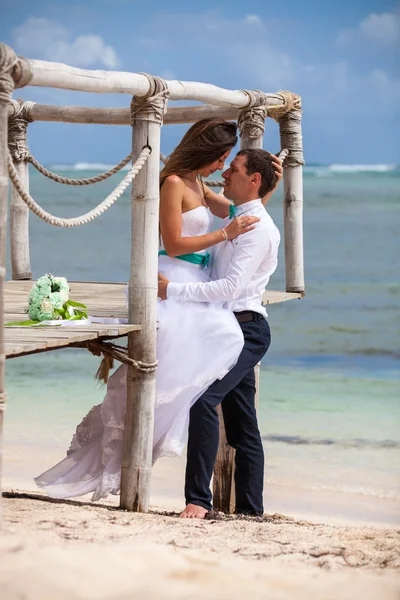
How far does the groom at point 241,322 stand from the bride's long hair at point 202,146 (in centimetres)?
14

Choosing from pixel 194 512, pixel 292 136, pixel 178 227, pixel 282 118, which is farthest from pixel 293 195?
pixel 194 512

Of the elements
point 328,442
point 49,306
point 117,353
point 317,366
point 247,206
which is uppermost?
point 247,206

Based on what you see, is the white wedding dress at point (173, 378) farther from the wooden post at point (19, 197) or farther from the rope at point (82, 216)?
the wooden post at point (19, 197)

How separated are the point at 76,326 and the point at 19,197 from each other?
320 centimetres

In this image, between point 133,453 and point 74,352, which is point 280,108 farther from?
point 74,352

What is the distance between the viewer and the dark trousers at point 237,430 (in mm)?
5598

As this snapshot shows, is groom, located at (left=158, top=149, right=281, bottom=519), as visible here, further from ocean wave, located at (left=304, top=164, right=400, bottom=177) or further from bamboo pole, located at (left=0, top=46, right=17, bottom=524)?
ocean wave, located at (left=304, top=164, right=400, bottom=177)

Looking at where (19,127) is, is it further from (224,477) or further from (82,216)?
(82,216)

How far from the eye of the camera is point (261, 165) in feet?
19.4

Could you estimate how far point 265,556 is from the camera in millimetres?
4801

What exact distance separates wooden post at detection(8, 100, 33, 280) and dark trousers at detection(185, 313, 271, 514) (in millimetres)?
2825

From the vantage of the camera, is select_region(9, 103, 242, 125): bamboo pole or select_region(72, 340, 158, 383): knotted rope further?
select_region(9, 103, 242, 125): bamboo pole

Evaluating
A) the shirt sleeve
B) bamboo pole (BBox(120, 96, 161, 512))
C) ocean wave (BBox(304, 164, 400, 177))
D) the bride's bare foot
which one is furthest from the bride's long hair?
ocean wave (BBox(304, 164, 400, 177))

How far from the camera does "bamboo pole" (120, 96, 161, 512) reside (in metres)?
5.45
